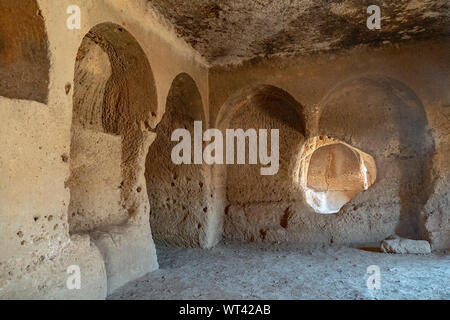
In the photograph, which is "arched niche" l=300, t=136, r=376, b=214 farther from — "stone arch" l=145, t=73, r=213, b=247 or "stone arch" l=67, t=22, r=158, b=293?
"stone arch" l=67, t=22, r=158, b=293

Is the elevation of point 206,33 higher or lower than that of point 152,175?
higher

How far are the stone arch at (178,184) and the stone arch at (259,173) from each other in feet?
1.62

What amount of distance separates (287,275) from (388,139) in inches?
120

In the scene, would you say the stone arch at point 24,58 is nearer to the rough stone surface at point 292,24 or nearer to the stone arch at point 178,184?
the rough stone surface at point 292,24

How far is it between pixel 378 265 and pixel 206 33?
380 cm

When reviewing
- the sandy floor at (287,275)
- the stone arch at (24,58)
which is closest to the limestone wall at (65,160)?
the stone arch at (24,58)

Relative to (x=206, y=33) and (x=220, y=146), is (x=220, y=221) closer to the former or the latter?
(x=220, y=146)

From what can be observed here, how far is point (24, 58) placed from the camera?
2613mm

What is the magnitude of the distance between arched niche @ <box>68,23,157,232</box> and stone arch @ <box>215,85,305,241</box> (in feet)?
Result: 6.25

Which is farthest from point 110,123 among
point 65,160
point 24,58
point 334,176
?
point 334,176

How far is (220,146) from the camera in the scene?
6066mm

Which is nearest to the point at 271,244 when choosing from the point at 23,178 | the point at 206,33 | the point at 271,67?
the point at 271,67

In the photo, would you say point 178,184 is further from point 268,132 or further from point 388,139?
point 388,139
